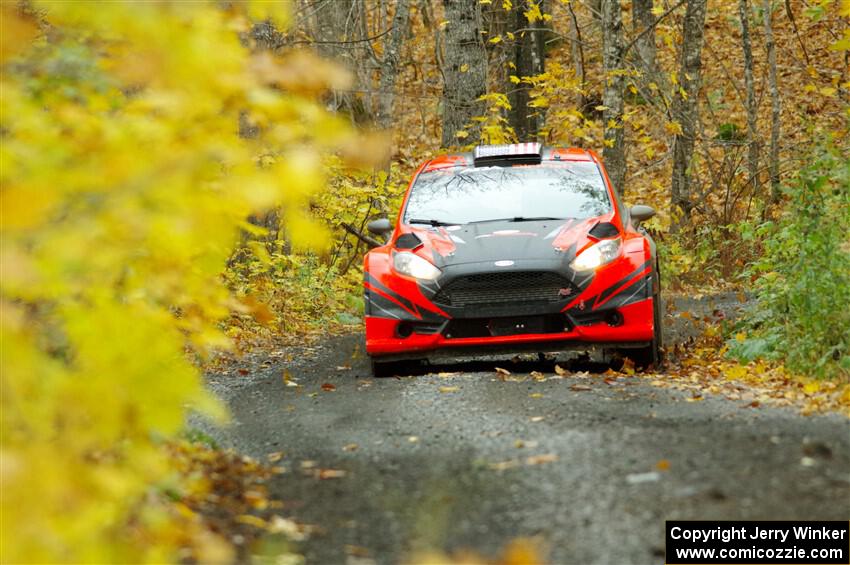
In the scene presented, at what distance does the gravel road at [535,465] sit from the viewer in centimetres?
404

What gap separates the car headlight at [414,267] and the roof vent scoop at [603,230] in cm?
126

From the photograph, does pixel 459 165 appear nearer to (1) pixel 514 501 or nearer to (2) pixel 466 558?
(1) pixel 514 501

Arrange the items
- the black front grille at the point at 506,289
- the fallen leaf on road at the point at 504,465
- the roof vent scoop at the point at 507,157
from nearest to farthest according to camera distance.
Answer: the fallen leaf on road at the point at 504,465 < the black front grille at the point at 506,289 < the roof vent scoop at the point at 507,157

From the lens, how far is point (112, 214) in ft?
9.94

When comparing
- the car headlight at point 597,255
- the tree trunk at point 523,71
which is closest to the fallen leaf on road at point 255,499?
the car headlight at point 597,255

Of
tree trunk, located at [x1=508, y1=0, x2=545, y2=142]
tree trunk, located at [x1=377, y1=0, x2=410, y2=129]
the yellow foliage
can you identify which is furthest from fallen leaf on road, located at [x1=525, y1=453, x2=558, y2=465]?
tree trunk, located at [x1=508, y1=0, x2=545, y2=142]

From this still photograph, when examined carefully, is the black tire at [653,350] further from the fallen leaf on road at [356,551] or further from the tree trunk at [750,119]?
the tree trunk at [750,119]

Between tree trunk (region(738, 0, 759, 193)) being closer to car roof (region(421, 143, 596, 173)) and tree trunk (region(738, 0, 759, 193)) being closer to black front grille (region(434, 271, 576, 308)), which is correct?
car roof (region(421, 143, 596, 173))

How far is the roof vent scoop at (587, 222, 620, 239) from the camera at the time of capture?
328 inches

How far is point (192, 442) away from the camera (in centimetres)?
563

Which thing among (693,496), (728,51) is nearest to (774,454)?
(693,496)

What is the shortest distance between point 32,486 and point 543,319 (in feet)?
17.9

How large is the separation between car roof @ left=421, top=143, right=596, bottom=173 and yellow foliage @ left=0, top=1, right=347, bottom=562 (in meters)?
6.19

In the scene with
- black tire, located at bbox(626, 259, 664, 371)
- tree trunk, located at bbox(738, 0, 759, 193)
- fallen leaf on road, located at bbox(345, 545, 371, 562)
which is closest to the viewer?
fallen leaf on road, located at bbox(345, 545, 371, 562)
